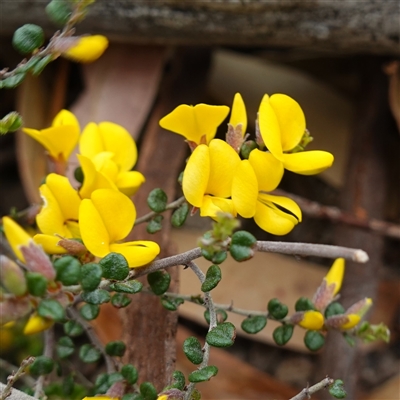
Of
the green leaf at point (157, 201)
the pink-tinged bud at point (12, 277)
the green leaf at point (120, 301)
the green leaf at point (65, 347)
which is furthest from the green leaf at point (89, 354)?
the pink-tinged bud at point (12, 277)

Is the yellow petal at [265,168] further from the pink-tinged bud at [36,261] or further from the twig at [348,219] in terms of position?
the twig at [348,219]

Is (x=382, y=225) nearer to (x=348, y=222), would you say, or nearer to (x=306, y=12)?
(x=348, y=222)

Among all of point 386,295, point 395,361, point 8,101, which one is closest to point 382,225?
point 386,295

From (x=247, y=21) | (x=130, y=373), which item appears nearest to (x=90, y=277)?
(x=130, y=373)

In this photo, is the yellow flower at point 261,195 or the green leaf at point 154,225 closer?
the yellow flower at point 261,195

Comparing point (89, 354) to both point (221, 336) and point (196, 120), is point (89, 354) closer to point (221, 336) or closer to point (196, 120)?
point (221, 336)
